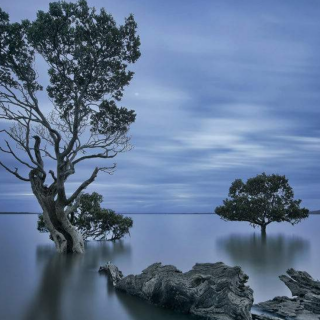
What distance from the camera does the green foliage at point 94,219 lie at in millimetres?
35094

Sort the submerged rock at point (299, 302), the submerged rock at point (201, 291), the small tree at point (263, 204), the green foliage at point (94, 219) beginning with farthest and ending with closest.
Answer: the small tree at point (263, 204)
the green foliage at point (94, 219)
the submerged rock at point (299, 302)
the submerged rock at point (201, 291)

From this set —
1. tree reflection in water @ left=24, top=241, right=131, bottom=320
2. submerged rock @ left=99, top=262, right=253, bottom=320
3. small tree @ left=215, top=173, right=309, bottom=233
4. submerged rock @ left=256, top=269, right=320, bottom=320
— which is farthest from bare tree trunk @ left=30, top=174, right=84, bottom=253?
small tree @ left=215, top=173, right=309, bottom=233

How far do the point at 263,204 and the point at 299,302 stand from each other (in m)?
41.6

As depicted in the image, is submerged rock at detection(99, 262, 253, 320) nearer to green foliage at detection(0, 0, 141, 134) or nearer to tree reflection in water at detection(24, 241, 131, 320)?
tree reflection in water at detection(24, 241, 131, 320)

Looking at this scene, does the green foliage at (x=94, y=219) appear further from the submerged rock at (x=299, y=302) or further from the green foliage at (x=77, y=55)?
the submerged rock at (x=299, y=302)

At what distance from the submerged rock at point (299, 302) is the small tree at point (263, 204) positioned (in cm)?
3857

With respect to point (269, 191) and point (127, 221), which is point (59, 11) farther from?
point (269, 191)

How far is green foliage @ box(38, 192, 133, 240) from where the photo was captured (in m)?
35.1

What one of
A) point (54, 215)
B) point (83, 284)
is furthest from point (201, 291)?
point (54, 215)

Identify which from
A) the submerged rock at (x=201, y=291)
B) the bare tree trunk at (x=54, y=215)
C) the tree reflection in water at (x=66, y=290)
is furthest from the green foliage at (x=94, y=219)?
the submerged rock at (x=201, y=291)

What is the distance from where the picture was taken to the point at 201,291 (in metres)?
10.5

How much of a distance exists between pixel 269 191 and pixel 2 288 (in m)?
43.9

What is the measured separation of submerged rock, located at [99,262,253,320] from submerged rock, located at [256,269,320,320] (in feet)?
2.79

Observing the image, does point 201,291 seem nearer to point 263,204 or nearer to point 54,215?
point 54,215
